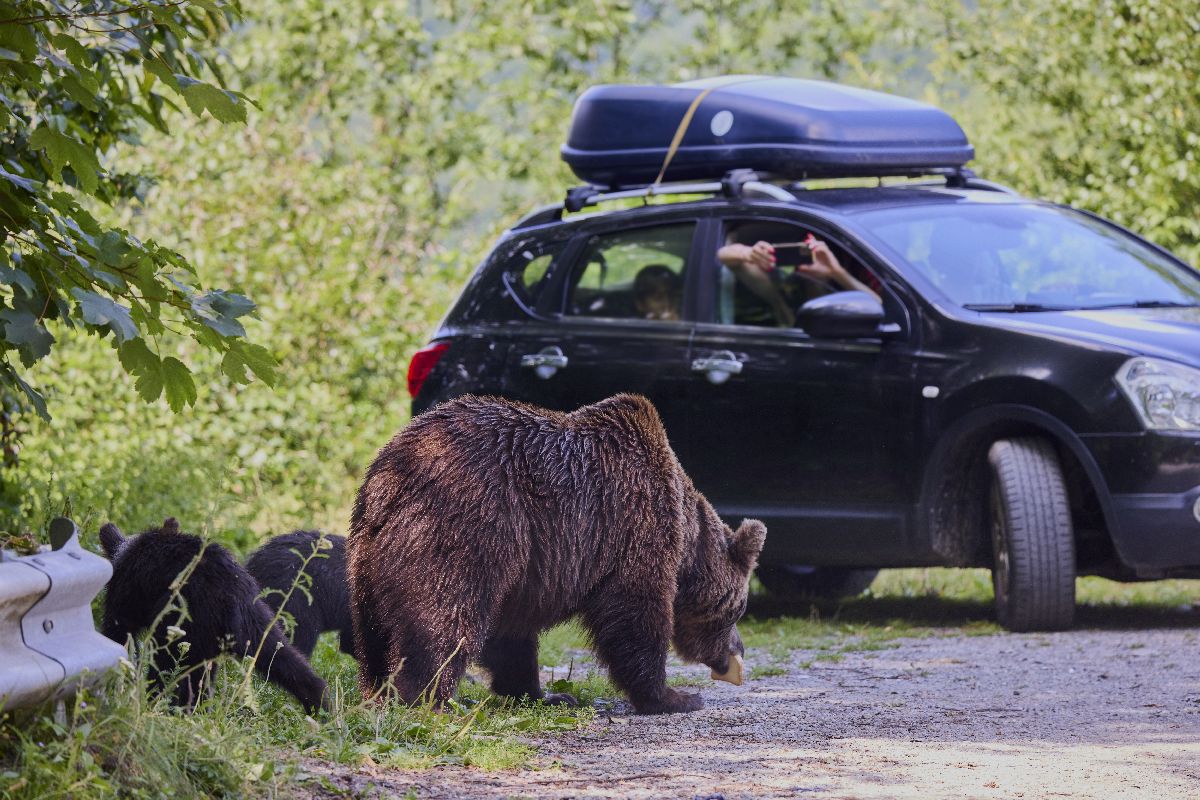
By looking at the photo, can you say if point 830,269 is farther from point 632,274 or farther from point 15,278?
point 15,278

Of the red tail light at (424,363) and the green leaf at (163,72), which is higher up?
the green leaf at (163,72)

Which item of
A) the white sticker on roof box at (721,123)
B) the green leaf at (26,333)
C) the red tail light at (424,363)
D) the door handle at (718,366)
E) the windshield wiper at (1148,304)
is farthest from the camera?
the red tail light at (424,363)

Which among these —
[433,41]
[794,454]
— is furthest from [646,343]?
[433,41]

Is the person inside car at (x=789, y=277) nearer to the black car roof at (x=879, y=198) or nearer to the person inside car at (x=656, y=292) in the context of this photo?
the black car roof at (x=879, y=198)

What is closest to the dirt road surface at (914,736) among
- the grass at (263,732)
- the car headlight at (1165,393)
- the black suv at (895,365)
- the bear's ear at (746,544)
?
the grass at (263,732)

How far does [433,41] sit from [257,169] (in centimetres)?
525

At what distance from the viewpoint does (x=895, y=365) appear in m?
7.82

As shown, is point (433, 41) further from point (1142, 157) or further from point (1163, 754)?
point (1163, 754)

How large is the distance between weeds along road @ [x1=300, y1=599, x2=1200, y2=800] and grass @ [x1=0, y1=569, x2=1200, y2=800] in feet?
0.35

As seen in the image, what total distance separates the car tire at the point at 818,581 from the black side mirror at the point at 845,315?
6.60 feet

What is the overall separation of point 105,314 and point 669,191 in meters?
5.29

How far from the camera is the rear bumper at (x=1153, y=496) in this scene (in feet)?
23.2

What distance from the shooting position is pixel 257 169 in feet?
46.4

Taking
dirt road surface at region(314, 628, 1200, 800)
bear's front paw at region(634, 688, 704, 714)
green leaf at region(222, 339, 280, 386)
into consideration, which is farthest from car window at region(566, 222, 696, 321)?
green leaf at region(222, 339, 280, 386)
